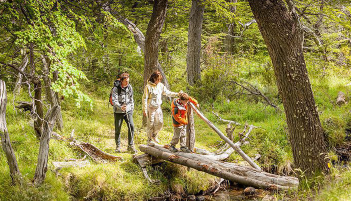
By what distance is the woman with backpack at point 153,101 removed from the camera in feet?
24.3

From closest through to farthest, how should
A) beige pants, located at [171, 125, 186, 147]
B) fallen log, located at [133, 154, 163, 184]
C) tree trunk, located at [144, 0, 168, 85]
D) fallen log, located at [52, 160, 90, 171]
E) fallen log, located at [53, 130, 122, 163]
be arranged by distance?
fallen log, located at [52, 160, 90, 171]
beige pants, located at [171, 125, 186, 147]
fallen log, located at [133, 154, 163, 184]
fallen log, located at [53, 130, 122, 163]
tree trunk, located at [144, 0, 168, 85]

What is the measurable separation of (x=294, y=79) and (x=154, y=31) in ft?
16.4

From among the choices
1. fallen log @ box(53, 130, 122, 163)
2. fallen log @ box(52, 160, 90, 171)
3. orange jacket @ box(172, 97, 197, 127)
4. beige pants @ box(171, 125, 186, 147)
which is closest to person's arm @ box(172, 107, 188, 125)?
orange jacket @ box(172, 97, 197, 127)

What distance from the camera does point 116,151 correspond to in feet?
25.4

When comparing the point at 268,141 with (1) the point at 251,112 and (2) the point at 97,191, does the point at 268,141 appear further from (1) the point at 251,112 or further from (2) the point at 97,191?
(2) the point at 97,191

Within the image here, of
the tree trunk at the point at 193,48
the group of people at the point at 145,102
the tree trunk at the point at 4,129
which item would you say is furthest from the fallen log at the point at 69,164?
the tree trunk at the point at 193,48

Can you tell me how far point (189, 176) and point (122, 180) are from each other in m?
1.69

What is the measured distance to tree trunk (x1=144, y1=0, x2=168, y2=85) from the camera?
9.11 meters

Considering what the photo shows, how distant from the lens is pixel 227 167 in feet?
19.2

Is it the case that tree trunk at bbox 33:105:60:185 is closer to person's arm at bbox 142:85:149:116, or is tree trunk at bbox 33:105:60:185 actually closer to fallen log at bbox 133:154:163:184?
fallen log at bbox 133:154:163:184

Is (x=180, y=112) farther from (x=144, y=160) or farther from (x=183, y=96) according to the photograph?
(x=144, y=160)

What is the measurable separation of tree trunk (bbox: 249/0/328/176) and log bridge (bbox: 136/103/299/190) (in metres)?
0.79

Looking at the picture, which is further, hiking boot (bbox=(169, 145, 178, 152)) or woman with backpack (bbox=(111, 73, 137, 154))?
woman with backpack (bbox=(111, 73, 137, 154))

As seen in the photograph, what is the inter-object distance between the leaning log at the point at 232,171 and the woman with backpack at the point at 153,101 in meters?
0.74
